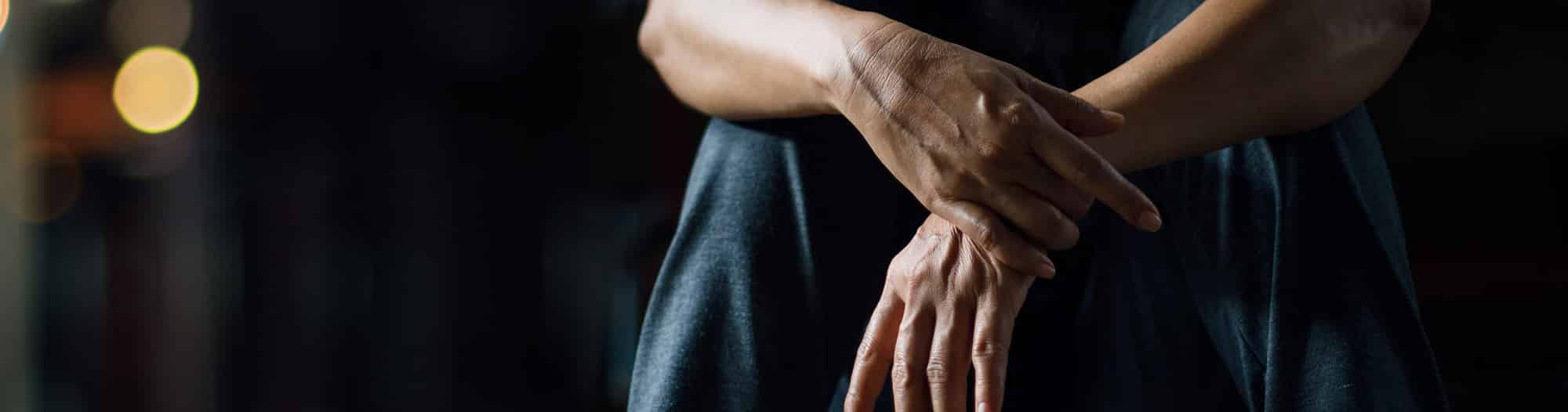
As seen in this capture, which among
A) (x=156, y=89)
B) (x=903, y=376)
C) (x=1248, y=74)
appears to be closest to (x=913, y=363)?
(x=903, y=376)

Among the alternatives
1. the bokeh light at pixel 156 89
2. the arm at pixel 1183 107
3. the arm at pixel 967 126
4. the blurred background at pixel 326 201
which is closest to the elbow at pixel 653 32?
the arm at pixel 967 126

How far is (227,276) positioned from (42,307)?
0.85 feet

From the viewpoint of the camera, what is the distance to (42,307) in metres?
1.71

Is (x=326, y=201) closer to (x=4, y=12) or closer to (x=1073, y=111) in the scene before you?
(x=4, y=12)

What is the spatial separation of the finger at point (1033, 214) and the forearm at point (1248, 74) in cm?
6

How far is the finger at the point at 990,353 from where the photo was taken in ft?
1.80

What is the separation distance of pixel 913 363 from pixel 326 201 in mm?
1556

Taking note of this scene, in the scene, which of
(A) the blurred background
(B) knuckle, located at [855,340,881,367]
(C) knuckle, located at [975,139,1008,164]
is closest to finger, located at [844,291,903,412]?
(B) knuckle, located at [855,340,881,367]

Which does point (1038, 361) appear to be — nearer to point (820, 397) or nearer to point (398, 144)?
point (820, 397)

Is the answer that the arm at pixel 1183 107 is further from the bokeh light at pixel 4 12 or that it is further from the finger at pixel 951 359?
the bokeh light at pixel 4 12

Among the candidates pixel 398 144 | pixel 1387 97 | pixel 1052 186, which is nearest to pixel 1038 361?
pixel 1052 186

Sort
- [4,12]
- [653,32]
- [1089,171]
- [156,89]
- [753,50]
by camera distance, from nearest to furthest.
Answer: [1089,171] < [753,50] < [653,32] < [4,12] < [156,89]

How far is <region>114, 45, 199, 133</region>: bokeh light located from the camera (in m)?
1.81

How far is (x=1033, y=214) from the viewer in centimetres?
54
